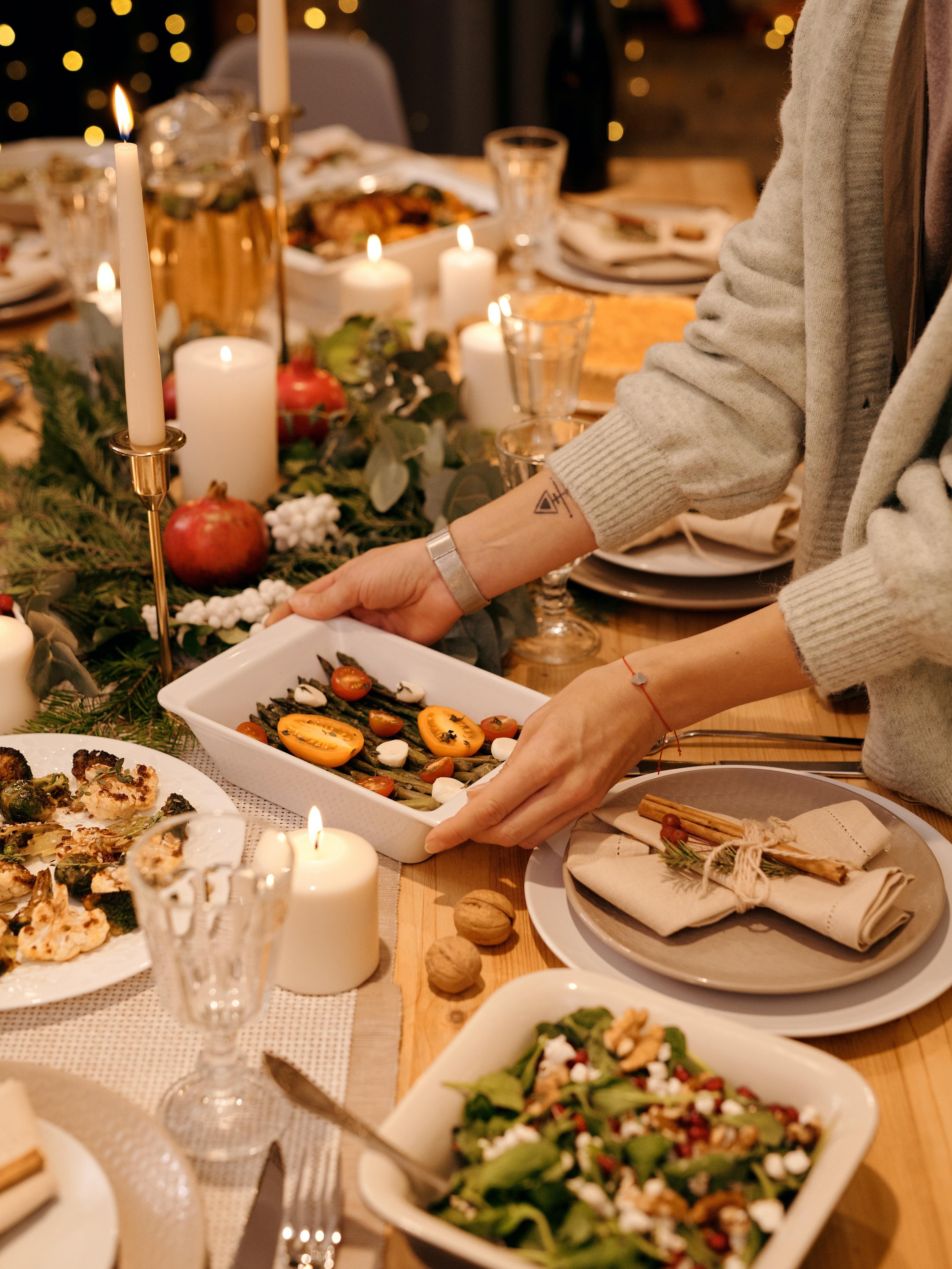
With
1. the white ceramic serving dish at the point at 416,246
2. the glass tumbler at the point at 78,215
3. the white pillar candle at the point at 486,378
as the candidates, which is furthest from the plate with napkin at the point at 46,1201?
the white ceramic serving dish at the point at 416,246

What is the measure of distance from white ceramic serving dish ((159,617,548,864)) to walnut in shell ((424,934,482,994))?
96 millimetres

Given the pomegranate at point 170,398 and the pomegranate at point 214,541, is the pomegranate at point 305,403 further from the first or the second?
the pomegranate at point 214,541

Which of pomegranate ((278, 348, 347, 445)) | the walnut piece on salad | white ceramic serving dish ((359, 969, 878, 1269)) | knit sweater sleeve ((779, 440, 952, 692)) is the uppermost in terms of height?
knit sweater sleeve ((779, 440, 952, 692))

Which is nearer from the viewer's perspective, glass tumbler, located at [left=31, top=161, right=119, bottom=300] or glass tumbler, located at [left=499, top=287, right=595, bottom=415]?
glass tumbler, located at [left=499, top=287, right=595, bottom=415]

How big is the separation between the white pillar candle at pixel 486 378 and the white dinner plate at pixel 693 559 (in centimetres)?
35

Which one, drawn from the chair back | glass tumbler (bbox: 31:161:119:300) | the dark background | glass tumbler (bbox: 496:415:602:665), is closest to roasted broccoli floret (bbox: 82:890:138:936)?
glass tumbler (bbox: 496:415:602:665)

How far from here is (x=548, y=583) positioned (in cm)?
125

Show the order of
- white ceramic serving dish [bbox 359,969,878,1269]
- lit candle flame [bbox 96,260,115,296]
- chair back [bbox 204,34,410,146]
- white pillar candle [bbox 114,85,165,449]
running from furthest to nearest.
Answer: chair back [bbox 204,34,410,146]
lit candle flame [bbox 96,260,115,296]
white pillar candle [bbox 114,85,165,449]
white ceramic serving dish [bbox 359,969,878,1269]

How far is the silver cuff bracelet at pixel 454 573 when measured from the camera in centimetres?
114

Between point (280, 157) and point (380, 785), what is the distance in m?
1.05

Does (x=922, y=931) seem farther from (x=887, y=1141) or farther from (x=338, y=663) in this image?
(x=338, y=663)

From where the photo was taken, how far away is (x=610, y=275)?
2.07 meters

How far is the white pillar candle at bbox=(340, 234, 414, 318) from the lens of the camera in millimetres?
1852

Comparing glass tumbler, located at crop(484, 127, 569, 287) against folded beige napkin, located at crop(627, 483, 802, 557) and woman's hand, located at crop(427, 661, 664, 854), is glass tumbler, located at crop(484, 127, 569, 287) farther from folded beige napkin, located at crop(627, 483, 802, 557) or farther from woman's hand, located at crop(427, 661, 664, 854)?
woman's hand, located at crop(427, 661, 664, 854)
